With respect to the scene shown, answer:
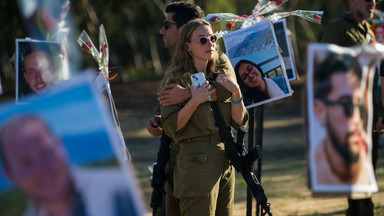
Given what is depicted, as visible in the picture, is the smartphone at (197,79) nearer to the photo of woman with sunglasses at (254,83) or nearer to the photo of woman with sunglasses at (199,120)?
the photo of woman with sunglasses at (199,120)

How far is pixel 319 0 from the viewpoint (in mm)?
40062

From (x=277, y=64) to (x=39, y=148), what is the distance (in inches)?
106

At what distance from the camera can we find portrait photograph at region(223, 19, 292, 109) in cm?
429

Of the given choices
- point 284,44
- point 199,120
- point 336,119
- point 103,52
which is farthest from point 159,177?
point 336,119

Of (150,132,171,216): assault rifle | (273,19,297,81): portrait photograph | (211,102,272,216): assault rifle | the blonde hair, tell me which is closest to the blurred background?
(273,19,297,81): portrait photograph

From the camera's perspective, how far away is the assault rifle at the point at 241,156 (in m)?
3.82

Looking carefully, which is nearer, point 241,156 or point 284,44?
point 241,156

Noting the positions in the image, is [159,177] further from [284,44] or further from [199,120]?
[284,44]

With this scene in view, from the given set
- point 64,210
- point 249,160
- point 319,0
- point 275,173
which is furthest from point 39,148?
point 319,0

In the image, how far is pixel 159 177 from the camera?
14.8 feet

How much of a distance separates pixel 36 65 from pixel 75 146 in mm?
2852

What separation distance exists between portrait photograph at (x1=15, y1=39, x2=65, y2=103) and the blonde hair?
0.94 m

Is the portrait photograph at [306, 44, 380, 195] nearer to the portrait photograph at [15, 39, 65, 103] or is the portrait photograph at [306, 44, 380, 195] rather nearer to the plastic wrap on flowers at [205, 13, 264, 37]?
the plastic wrap on flowers at [205, 13, 264, 37]

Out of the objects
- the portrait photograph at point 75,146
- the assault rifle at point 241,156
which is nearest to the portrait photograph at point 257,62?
the assault rifle at point 241,156
